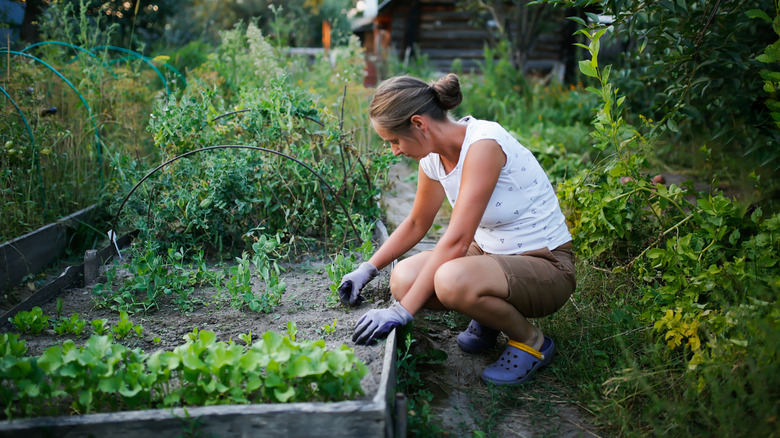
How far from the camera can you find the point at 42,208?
3279 millimetres

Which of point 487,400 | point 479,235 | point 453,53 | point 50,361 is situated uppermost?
point 453,53

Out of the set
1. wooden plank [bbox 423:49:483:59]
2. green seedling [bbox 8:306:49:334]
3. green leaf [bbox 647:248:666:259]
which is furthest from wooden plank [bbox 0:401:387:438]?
wooden plank [bbox 423:49:483:59]

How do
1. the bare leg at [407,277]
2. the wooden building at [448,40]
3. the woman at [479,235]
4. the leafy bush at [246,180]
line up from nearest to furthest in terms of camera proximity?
the woman at [479,235]
the bare leg at [407,277]
the leafy bush at [246,180]
the wooden building at [448,40]

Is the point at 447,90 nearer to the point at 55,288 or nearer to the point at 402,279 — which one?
the point at 402,279

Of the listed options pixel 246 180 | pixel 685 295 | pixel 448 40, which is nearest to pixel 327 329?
pixel 246 180

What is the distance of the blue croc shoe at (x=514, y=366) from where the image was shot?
80.4 inches

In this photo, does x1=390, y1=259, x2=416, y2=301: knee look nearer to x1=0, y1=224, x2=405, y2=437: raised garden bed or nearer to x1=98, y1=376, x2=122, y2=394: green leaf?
x1=0, y1=224, x2=405, y2=437: raised garden bed

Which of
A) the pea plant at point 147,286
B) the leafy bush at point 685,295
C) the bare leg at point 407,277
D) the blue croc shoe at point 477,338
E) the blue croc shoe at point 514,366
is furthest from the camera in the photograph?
the pea plant at point 147,286

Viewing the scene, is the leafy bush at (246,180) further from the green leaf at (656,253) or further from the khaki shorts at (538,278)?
the green leaf at (656,253)

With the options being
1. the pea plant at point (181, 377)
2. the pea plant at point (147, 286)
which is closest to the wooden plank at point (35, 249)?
the pea plant at point (147, 286)

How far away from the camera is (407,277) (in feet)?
7.13

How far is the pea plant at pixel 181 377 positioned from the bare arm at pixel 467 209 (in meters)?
0.48

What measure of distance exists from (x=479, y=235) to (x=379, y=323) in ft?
2.06

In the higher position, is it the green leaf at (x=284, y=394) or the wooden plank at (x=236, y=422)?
the green leaf at (x=284, y=394)
